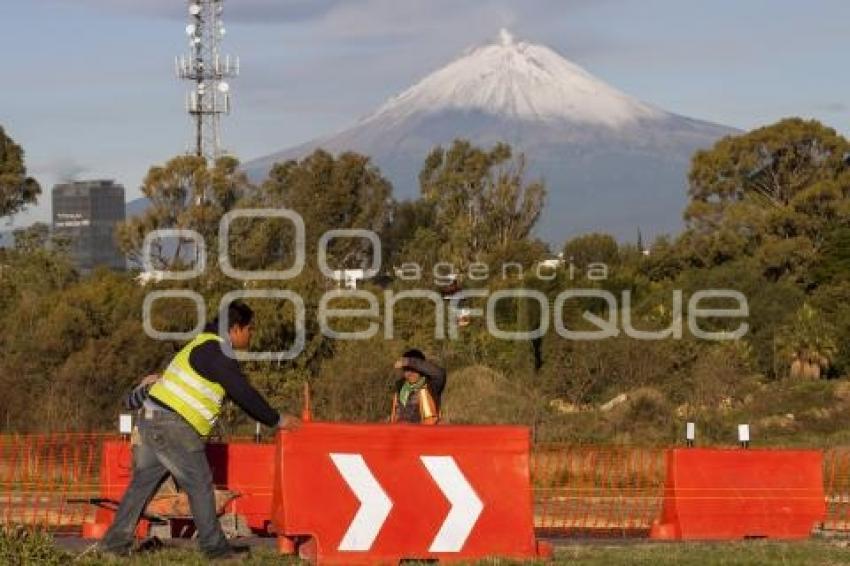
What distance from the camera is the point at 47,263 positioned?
232 feet

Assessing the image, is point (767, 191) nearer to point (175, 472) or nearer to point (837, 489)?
point (837, 489)

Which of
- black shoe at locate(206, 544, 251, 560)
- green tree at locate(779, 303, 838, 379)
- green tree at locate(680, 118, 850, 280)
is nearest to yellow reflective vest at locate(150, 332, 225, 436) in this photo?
black shoe at locate(206, 544, 251, 560)

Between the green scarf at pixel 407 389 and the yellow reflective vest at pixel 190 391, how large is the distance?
9.92 feet

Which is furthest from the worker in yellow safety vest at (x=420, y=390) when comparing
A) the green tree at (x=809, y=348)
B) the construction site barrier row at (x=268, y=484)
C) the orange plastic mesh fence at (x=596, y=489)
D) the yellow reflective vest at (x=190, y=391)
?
the green tree at (x=809, y=348)

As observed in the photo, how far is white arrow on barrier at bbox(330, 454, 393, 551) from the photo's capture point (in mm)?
12656

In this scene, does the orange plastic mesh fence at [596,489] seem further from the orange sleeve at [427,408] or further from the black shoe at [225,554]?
the black shoe at [225,554]

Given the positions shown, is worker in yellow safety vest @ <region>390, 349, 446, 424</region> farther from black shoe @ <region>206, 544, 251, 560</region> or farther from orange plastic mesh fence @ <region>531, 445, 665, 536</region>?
orange plastic mesh fence @ <region>531, 445, 665, 536</region>

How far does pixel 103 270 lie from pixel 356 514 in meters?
57.2

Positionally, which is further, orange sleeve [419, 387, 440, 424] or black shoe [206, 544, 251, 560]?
orange sleeve [419, 387, 440, 424]

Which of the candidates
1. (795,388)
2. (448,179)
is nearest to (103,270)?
(795,388)

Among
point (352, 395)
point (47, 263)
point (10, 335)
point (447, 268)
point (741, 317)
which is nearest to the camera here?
point (352, 395)

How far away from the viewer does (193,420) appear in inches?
502

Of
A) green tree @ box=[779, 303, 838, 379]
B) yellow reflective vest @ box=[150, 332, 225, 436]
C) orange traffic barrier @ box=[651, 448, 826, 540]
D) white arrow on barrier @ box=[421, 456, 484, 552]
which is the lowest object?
green tree @ box=[779, 303, 838, 379]

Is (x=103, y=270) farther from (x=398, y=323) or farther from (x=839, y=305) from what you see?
(x=839, y=305)
